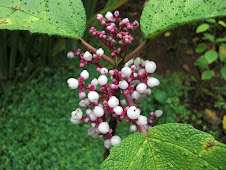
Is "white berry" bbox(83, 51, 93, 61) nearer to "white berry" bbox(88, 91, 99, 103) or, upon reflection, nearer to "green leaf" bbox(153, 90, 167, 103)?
"white berry" bbox(88, 91, 99, 103)

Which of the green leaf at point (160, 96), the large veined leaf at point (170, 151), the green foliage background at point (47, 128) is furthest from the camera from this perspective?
the green leaf at point (160, 96)

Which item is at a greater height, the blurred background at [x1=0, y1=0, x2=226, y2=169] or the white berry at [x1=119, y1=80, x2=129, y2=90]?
the white berry at [x1=119, y1=80, x2=129, y2=90]

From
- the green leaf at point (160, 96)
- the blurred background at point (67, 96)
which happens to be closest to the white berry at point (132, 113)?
the blurred background at point (67, 96)

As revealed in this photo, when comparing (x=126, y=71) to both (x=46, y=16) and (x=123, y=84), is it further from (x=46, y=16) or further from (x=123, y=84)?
(x=46, y=16)

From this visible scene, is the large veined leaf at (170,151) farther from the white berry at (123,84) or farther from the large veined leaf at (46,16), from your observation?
the large veined leaf at (46,16)

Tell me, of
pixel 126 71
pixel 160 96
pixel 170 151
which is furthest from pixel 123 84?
pixel 160 96

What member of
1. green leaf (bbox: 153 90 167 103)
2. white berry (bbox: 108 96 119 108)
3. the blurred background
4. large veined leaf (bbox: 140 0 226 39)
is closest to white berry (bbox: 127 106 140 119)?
white berry (bbox: 108 96 119 108)
